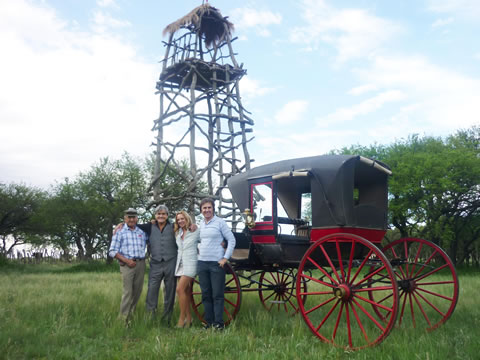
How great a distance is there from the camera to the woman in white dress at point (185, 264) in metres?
7.14

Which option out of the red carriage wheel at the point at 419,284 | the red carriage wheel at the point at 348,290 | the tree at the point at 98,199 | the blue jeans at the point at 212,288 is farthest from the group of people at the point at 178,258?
the tree at the point at 98,199

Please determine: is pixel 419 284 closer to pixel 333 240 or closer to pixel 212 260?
pixel 333 240

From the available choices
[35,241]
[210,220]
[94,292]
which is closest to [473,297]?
[210,220]

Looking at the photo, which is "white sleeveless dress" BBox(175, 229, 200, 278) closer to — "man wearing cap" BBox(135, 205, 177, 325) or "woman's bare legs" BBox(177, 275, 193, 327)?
"woman's bare legs" BBox(177, 275, 193, 327)

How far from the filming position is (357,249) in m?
7.22

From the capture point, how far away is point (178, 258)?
24.3ft

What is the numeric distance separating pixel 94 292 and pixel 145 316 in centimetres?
386

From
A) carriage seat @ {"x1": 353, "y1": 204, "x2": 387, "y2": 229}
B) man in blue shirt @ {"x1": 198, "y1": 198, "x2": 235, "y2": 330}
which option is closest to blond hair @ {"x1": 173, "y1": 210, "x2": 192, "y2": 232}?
man in blue shirt @ {"x1": 198, "y1": 198, "x2": 235, "y2": 330}

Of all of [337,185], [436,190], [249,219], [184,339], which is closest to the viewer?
[184,339]

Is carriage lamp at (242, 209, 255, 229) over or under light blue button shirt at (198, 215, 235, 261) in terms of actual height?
over

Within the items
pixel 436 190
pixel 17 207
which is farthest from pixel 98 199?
pixel 436 190

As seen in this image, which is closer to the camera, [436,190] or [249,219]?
[249,219]

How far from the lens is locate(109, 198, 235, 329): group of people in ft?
22.9

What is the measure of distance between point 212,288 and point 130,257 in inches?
63.6
